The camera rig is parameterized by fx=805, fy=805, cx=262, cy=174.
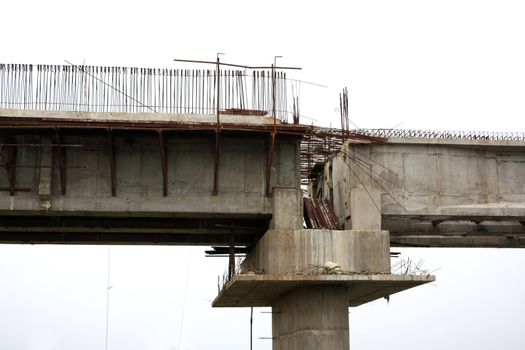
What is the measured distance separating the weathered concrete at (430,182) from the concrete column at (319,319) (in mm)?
2378

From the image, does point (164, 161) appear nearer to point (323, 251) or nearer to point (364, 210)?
point (323, 251)

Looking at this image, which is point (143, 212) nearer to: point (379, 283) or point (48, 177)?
point (48, 177)

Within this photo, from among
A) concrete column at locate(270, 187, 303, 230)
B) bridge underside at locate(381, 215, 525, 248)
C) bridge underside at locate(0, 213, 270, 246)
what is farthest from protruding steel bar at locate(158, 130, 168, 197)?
bridge underside at locate(381, 215, 525, 248)

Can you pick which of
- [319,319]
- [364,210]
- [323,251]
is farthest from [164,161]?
[319,319]

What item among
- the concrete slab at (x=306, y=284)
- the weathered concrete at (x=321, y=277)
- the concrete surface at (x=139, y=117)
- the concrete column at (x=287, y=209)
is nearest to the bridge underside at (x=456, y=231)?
the weathered concrete at (x=321, y=277)

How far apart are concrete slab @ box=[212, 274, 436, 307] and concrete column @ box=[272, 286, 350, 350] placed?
333 millimetres

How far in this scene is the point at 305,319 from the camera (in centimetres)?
2514

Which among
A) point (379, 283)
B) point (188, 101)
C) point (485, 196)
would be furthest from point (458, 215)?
point (188, 101)

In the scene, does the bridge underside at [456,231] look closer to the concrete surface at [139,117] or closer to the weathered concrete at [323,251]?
the weathered concrete at [323,251]

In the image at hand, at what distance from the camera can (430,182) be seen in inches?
1051

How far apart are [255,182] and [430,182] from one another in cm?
597

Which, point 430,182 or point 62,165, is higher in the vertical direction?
point 62,165

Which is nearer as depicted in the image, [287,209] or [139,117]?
[139,117]

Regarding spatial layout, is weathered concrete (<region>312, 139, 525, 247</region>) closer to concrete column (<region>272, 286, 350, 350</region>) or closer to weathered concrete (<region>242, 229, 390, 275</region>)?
weathered concrete (<region>242, 229, 390, 275</region>)
